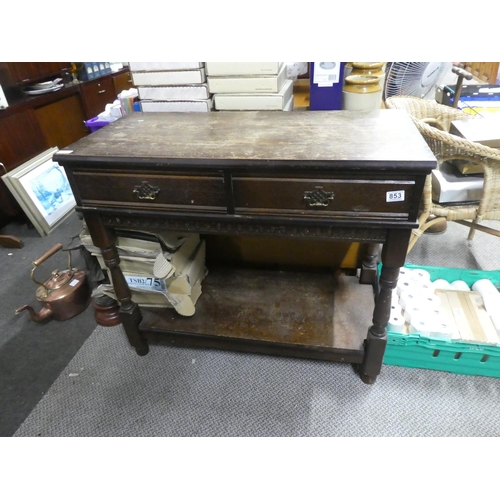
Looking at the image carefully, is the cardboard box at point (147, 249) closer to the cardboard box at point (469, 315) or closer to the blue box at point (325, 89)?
the blue box at point (325, 89)

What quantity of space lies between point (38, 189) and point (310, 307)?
192cm

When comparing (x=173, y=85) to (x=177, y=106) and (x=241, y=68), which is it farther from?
(x=241, y=68)

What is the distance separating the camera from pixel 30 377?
1.45m

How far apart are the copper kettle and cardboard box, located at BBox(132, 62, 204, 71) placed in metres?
0.84

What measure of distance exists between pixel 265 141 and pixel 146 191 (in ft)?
1.16

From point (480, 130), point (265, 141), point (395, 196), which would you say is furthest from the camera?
point (480, 130)

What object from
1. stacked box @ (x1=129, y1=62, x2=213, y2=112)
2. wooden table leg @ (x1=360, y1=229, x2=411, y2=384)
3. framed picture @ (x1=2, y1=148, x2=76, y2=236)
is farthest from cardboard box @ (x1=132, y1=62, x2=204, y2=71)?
framed picture @ (x1=2, y1=148, x2=76, y2=236)

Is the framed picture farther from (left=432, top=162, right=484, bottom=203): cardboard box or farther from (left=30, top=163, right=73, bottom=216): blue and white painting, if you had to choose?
(left=432, top=162, right=484, bottom=203): cardboard box

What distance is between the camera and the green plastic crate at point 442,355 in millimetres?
1248

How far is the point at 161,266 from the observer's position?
1.24 m

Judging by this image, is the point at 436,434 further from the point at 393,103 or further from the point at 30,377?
the point at 30,377

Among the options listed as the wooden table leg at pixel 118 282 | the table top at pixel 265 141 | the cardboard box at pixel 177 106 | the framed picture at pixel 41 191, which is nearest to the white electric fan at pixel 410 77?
the table top at pixel 265 141

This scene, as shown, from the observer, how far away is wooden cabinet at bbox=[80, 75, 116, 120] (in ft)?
9.71

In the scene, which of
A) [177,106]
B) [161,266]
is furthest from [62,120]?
[161,266]
